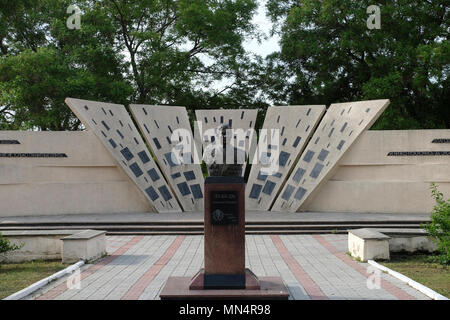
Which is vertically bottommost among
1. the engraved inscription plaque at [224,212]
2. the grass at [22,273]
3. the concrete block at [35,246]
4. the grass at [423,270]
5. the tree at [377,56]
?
the grass at [22,273]

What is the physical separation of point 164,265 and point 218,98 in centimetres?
1595

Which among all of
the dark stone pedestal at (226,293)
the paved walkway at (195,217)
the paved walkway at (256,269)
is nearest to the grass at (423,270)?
the paved walkway at (256,269)

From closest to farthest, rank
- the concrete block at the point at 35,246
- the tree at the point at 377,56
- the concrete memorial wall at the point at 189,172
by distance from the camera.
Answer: the concrete block at the point at 35,246 < the concrete memorial wall at the point at 189,172 < the tree at the point at 377,56

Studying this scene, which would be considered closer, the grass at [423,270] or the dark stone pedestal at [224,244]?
the dark stone pedestal at [224,244]

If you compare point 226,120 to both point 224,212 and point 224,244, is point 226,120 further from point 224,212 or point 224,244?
point 224,244

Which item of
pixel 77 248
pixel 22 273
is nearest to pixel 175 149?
pixel 77 248

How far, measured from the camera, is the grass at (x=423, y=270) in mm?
7277

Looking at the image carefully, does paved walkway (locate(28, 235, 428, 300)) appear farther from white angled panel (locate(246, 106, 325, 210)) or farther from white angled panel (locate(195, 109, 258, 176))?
white angled panel (locate(195, 109, 258, 176))

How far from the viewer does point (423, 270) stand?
838 cm

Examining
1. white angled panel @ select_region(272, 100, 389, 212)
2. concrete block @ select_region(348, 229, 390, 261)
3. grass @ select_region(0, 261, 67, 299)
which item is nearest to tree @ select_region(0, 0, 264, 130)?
white angled panel @ select_region(272, 100, 389, 212)

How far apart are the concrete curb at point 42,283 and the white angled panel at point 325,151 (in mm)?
8127

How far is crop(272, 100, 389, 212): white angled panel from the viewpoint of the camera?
15172 millimetres

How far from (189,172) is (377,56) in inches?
422

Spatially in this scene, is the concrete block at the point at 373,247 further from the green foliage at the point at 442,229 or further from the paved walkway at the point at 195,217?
the paved walkway at the point at 195,217
